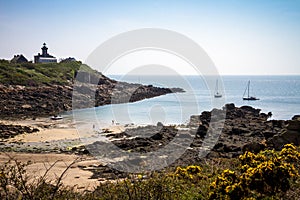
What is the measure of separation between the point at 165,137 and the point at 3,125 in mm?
13903

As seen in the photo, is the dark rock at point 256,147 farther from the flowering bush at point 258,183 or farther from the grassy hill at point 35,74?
the grassy hill at point 35,74

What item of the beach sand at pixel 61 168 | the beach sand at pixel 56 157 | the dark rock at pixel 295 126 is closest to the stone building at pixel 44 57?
the beach sand at pixel 56 157

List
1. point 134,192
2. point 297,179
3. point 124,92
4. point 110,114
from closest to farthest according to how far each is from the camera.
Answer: point 134,192, point 297,179, point 110,114, point 124,92

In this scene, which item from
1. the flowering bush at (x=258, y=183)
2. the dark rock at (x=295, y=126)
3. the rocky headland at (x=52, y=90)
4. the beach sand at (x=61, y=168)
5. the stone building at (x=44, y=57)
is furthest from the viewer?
the stone building at (x=44, y=57)

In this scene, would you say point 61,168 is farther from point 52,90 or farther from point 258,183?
point 52,90

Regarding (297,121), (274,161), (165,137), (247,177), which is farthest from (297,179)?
(165,137)

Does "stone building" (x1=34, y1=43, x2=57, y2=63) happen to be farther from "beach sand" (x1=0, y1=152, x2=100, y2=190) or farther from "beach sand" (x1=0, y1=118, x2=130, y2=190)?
"beach sand" (x1=0, y1=152, x2=100, y2=190)

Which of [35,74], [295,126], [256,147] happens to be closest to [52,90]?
[35,74]

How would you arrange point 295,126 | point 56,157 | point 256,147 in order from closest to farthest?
point 256,147, point 295,126, point 56,157

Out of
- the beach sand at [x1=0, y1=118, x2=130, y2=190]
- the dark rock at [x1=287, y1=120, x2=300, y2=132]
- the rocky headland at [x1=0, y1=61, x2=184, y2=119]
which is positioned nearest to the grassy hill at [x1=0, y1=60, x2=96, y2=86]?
the rocky headland at [x1=0, y1=61, x2=184, y2=119]

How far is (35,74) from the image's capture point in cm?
5272

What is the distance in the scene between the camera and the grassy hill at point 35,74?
4616 cm

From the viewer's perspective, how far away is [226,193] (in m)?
5.45

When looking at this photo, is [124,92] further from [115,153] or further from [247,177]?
[247,177]
